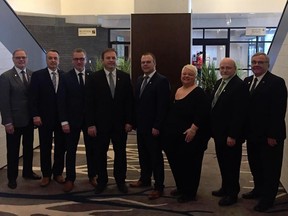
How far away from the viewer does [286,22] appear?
13.9 feet

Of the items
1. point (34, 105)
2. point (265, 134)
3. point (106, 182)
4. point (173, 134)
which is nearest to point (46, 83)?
point (34, 105)

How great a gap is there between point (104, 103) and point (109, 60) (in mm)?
467

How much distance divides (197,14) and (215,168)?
24.4ft

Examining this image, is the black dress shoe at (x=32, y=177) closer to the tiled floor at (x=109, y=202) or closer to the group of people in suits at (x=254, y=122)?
the tiled floor at (x=109, y=202)

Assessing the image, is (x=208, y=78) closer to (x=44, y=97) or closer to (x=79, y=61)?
(x=79, y=61)

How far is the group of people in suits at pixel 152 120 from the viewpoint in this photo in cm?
355

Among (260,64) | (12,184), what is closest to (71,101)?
(12,184)

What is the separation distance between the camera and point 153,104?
3883 mm

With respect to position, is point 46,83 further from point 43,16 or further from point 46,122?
point 43,16

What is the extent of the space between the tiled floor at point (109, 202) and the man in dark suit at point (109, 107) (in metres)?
0.41

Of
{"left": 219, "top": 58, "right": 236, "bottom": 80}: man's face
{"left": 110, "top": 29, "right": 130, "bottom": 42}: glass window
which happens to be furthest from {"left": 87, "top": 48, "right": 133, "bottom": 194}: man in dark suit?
{"left": 110, "top": 29, "right": 130, "bottom": 42}: glass window

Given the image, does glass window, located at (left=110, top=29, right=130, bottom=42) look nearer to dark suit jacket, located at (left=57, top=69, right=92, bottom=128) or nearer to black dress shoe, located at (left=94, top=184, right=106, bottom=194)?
dark suit jacket, located at (left=57, top=69, right=92, bottom=128)

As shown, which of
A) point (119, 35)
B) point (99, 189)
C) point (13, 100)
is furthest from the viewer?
point (119, 35)

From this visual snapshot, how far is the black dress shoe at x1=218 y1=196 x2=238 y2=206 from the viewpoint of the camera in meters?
3.72
